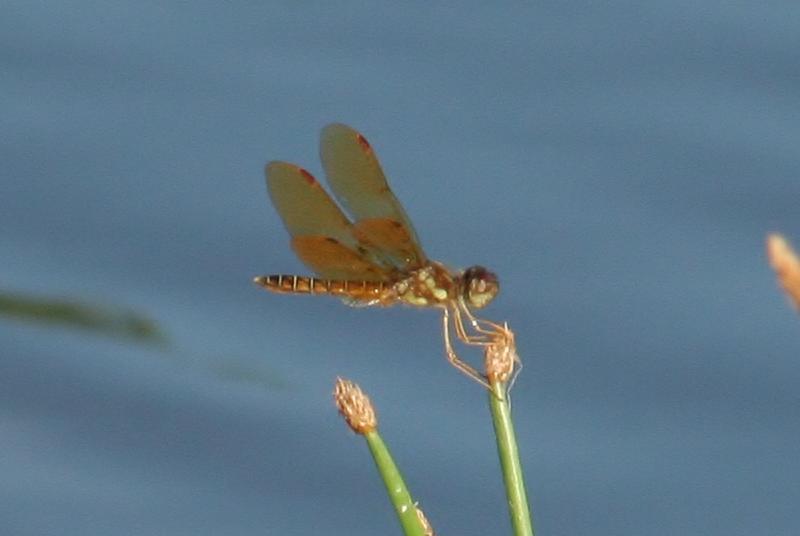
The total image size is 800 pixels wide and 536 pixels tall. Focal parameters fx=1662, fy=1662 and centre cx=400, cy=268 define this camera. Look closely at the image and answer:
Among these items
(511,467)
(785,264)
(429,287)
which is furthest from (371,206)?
(785,264)

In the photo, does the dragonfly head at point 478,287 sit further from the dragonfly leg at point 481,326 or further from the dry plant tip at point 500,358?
the dry plant tip at point 500,358

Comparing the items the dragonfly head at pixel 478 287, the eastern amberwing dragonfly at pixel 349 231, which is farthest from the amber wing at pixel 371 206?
the dragonfly head at pixel 478 287

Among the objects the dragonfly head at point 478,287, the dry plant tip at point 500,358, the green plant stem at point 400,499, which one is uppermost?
the dragonfly head at point 478,287

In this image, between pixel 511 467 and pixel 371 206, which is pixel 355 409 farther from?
pixel 371 206

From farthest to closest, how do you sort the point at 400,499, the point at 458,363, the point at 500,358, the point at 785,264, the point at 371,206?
the point at 371,206 < the point at 458,363 < the point at 500,358 < the point at 400,499 < the point at 785,264

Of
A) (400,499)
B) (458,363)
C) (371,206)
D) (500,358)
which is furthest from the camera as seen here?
(371,206)
